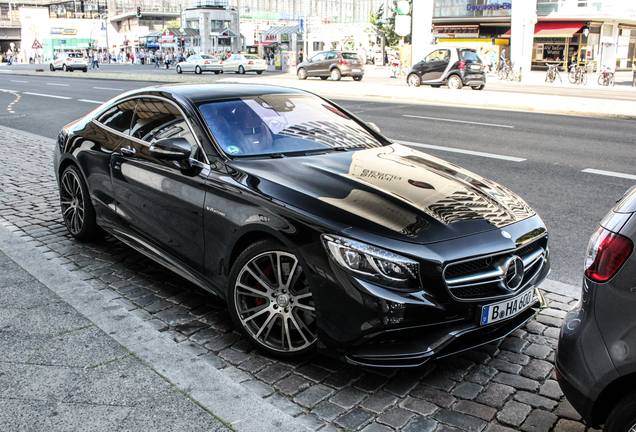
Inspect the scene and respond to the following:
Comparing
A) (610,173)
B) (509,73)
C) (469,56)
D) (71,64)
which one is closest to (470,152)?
(610,173)

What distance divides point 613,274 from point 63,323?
3046mm

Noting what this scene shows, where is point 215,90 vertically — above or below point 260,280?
above

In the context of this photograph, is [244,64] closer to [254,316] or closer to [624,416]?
[254,316]

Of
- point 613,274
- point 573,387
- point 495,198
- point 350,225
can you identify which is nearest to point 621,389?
point 573,387

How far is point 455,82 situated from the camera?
84.9 ft

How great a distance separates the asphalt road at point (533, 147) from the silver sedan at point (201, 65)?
27.3m

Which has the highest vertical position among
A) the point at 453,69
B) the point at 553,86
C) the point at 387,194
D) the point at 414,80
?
the point at 453,69

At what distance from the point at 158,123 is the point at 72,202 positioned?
161 centimetres

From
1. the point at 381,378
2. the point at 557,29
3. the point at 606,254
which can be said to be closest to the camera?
the point at 606,254

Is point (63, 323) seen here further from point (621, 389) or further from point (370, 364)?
point (621, 389)

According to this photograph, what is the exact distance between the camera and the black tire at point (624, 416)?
2023 mm

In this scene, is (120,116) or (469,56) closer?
(120,116)

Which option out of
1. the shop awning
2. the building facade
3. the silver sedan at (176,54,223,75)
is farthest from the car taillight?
the shop awning

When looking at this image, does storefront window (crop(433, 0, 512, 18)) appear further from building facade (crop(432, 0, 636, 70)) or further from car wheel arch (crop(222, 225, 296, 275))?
car wheel arch (crop(222, 225, 296, 275))
